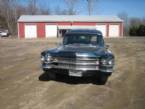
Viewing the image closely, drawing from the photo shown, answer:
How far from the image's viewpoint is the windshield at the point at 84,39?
11.0 m

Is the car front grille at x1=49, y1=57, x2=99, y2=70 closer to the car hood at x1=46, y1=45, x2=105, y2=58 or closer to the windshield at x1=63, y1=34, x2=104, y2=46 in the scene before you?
the car hood at x1=46, y1=45, x2=105, y2=58

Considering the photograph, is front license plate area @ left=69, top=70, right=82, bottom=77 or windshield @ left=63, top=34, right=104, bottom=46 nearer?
front license plate area @ left=69, top=70, right=82, bottom=77

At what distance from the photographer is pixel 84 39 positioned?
11109mm

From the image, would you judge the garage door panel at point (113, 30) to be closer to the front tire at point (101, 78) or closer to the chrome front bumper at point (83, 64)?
the front tire at point (101, 78)

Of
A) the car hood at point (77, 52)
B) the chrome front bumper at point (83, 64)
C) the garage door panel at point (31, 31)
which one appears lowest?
the garage door panel at point (31, 31)

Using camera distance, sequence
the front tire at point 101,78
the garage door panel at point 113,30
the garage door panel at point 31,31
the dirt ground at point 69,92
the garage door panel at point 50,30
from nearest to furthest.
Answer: the dirt ground at point 69,92, the front tire at point 101,78, the garage door panel at point 31,31, the garage door panel at point 50,30, the garage door panel at point 113,30

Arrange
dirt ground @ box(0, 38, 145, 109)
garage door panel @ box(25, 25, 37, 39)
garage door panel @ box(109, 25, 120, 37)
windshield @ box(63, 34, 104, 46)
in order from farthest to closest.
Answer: garage door panel @ box(109, 25, 120, 37)
garage door panel @ box(25, 25, 37, 39)
windshield @ box(63, 34, 104, 46)
dirt ground @ box(0, 38, 145, 109)

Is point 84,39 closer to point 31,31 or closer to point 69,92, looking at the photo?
point 69,92

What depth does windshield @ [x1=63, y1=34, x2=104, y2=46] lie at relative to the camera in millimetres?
11031

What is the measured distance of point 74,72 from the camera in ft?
30.8

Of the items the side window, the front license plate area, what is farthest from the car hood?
the side window

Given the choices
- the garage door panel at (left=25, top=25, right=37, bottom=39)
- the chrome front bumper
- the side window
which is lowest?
the garage door panel at (left=25, top=25, right=37, bottom=39)

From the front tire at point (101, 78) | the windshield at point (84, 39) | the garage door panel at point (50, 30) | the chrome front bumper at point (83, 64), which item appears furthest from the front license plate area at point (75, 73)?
the garage door panel at point (50, 30)

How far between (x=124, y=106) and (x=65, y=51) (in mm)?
2994
